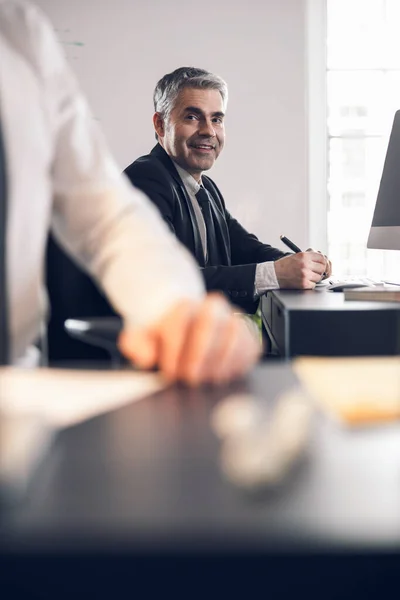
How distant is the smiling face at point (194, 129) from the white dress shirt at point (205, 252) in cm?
5

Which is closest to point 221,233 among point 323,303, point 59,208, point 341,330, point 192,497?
point 323,303

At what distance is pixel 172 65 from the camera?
3.95 m

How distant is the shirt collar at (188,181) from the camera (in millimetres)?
2594

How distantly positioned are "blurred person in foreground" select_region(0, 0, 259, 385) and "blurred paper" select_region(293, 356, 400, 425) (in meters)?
0.15

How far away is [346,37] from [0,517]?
414cm

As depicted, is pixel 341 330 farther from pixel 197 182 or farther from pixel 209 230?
pixel 197 182

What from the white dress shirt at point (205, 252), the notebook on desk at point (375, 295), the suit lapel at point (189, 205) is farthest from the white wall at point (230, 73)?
the notebook on desk at point (375, 295)

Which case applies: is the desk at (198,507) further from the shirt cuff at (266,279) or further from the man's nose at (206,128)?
the man's nose at (206,128)

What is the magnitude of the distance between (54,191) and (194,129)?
181 centimetres

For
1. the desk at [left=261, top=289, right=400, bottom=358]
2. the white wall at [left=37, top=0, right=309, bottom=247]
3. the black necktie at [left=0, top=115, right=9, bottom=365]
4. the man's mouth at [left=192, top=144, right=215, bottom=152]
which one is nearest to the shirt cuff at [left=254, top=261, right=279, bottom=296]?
the desk at [left=261, top=289, right=400, bottom=358]

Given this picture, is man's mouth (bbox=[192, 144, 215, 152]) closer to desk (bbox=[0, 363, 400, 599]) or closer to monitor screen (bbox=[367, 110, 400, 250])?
monitor screen (bbox=[367, 110, 400, 250])

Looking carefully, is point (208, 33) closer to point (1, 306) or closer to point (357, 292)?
point (357, 292)

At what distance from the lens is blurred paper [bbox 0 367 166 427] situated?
0.52 metres

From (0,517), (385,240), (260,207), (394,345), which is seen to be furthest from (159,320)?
(260,207)
